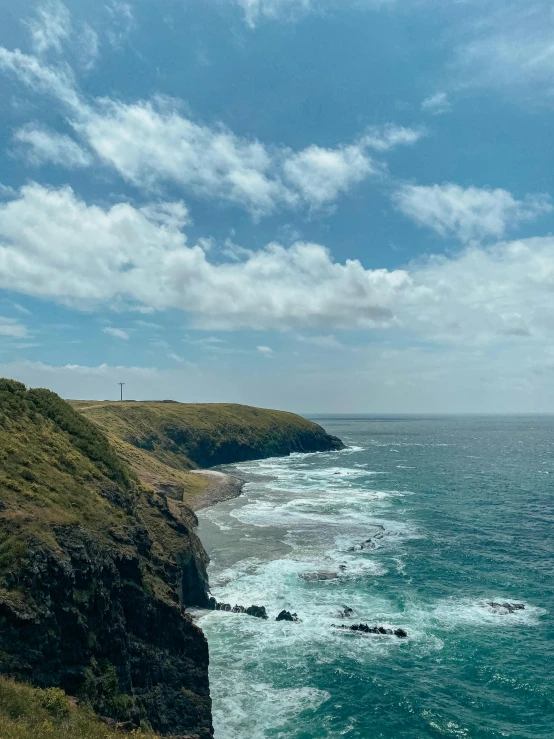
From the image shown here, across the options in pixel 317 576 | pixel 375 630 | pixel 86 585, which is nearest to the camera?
pixel 86 585

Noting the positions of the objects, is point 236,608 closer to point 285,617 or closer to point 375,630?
point 285,617

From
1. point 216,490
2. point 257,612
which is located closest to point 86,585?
point 257,612

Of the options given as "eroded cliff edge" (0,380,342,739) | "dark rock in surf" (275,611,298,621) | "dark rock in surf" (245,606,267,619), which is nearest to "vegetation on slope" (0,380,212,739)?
"eroded cliff edge" (0,380,342,739)

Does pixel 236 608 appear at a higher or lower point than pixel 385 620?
lower

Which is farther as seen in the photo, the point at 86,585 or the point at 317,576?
the point at 317,576

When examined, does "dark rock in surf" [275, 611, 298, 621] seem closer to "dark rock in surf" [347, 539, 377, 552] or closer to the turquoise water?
the turquoise water

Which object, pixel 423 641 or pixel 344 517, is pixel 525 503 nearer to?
pixel 344 517

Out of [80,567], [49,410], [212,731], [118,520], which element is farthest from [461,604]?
[49,410]
